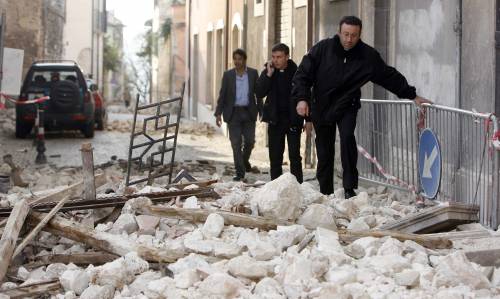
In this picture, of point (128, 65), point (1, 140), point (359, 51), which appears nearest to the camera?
point (359, 51)

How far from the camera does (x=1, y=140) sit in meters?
22.7

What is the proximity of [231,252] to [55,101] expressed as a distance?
17.4m

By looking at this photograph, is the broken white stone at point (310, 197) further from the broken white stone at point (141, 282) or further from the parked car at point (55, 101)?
the parked car at point (55, 101)

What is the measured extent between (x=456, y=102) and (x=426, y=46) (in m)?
1.56

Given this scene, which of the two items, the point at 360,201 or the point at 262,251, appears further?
the point at 360,201

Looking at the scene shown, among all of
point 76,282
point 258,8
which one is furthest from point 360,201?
point 258,8

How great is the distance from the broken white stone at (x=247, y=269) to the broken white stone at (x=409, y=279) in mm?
779

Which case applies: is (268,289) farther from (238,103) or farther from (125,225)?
(238,103)

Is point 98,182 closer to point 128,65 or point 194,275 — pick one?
point 194,275

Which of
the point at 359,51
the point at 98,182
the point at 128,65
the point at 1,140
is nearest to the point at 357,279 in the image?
the point at 359,51

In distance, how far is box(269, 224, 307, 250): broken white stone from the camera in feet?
20.2

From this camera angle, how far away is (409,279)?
5379 millimetres

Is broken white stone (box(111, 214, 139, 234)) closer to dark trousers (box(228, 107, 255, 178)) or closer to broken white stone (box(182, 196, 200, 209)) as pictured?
broken white stone (box(182, 196, 200, 209))

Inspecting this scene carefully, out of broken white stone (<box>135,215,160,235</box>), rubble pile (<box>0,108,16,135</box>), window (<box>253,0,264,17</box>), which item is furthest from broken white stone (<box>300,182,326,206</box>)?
rubble pile (<box>0,108,16,135</box>)
